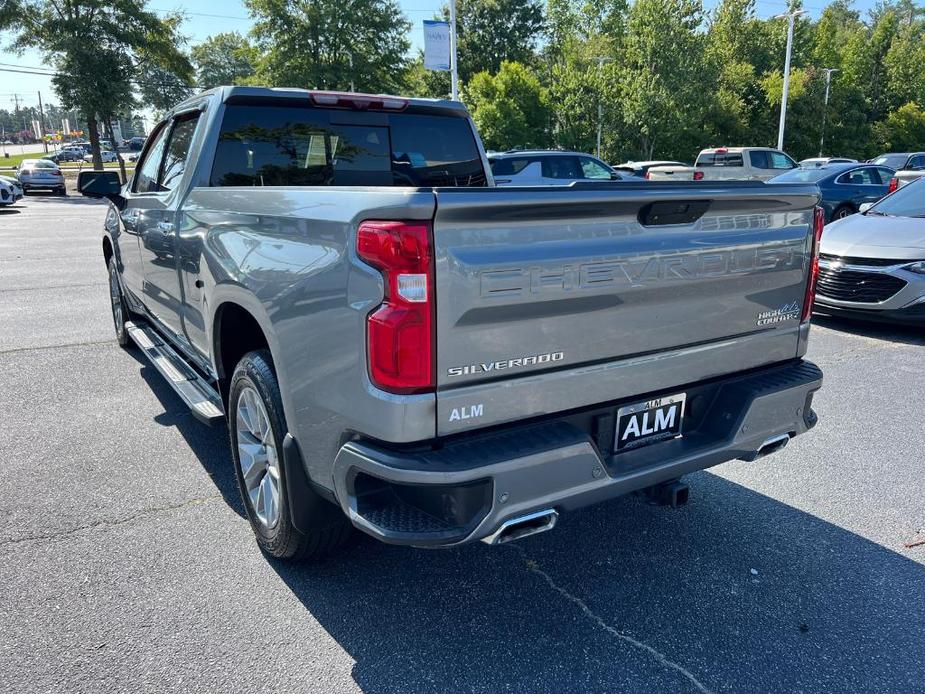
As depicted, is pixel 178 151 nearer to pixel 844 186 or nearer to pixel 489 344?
pixel 489 344

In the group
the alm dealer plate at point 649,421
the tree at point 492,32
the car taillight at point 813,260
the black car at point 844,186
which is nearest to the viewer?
the alm dealer plate at point 649,421

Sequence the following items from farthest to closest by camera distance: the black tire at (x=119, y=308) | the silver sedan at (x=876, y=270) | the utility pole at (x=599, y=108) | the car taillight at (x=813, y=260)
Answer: the utility pole at (x=599, y=108), the silver sedan at (x=876, y=270), the black tire at (x=119, y=308), the car taillight at (x=813, y=260)

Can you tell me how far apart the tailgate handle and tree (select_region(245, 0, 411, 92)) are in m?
39.6

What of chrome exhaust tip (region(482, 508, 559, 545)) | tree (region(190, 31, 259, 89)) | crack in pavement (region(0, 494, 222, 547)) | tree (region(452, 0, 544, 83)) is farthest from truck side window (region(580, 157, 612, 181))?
tree (region(190, 31, 259, 89))

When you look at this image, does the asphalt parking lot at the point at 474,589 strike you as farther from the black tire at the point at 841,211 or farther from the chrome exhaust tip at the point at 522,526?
the black tire at the point at 841,211

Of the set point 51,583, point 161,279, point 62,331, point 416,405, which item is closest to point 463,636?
point 416,405

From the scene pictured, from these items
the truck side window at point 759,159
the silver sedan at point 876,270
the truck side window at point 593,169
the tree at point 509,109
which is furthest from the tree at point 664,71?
the silver sedan at point 876,270

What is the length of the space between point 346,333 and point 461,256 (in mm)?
446

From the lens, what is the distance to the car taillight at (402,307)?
2111 mm

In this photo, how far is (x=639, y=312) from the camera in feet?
8.43

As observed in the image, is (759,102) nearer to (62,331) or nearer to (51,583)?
(62,331)

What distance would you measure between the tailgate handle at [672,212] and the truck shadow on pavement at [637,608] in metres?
1.53

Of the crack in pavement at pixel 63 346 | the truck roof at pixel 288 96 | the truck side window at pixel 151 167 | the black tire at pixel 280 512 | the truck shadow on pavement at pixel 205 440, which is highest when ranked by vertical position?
the truck roof at pixel 288 96

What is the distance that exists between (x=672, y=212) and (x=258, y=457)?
6.46 feet
